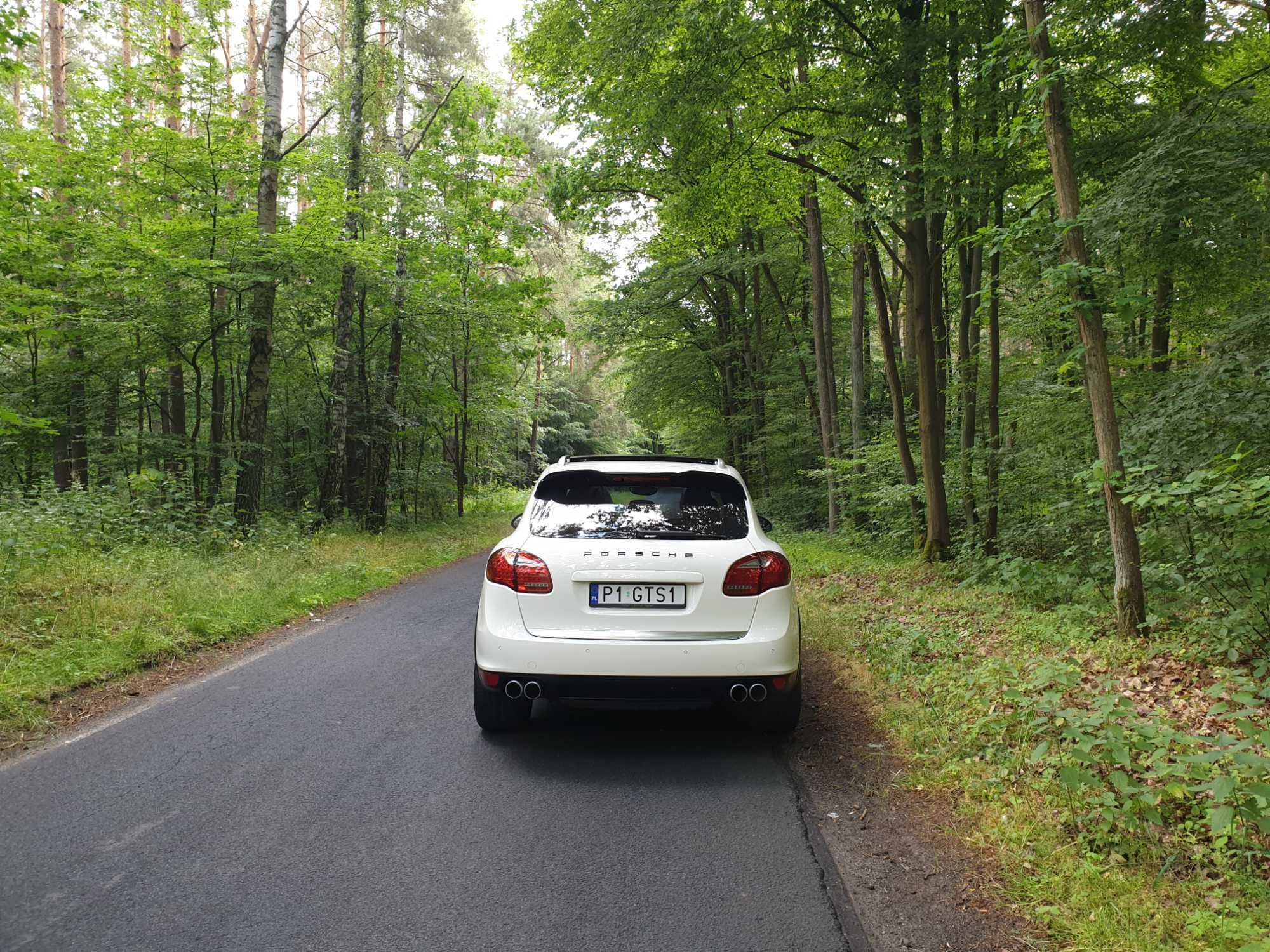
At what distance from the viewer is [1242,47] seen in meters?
7.94

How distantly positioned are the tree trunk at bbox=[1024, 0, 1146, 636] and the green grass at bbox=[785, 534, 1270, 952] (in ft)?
1.25

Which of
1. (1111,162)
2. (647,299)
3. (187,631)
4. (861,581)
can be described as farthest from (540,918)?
(647,299)

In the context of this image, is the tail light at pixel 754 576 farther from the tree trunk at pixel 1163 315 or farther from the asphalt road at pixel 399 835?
the tree trunk at pixel 1163 315

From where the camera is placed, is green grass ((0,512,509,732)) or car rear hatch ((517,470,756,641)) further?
green grass ((0,512,509,732))

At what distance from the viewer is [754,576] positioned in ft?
13.2

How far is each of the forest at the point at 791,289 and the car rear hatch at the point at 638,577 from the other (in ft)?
4.92

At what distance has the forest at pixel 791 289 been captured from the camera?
510 centimetres

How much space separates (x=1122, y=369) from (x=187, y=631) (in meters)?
10.6

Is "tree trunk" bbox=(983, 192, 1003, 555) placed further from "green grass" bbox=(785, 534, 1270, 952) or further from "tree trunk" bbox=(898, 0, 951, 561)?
"green grass" bbox=(785, 534, 1270, 952)

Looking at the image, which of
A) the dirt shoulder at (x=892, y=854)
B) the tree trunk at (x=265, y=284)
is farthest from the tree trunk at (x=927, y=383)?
the tree trunk at (x=265, y=284)

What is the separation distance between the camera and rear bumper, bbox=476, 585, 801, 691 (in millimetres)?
3826

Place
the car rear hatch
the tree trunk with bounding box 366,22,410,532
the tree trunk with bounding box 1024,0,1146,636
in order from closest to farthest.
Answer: the car rear hatch
the tree trunk with bounding box 1024,0,1146,636
the tree trunk with bounding box 366,22,410,532

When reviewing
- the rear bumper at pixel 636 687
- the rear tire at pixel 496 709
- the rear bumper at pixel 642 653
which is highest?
the rear bumper at pixel 642 653

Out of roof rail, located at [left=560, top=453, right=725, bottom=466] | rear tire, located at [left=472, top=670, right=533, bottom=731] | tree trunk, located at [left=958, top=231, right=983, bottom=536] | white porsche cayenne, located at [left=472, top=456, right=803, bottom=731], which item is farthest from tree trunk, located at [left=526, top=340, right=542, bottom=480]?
white porsche cayenne, located at [left=472, top=456, right=803, bottom=731]
